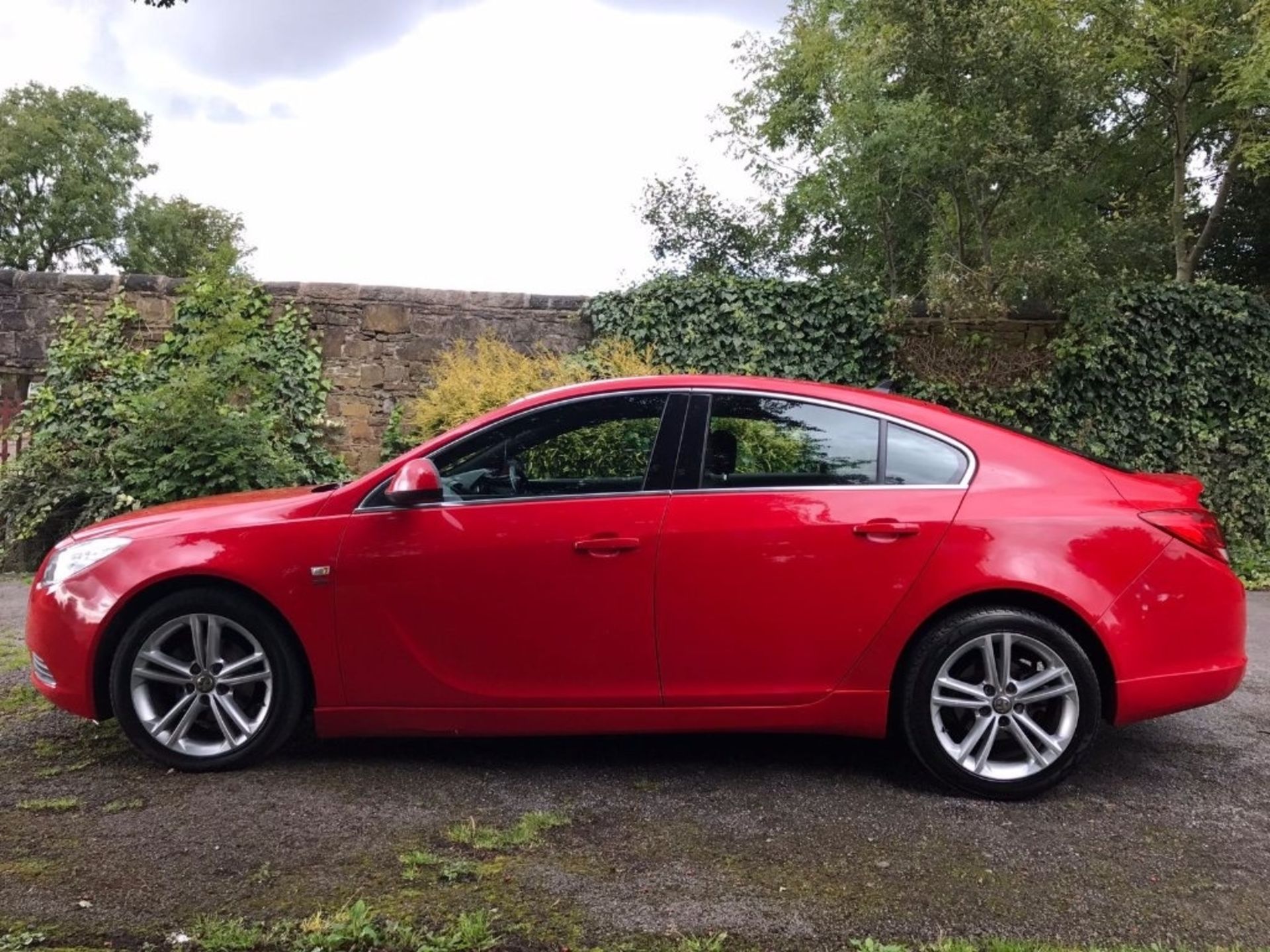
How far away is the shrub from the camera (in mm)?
8680

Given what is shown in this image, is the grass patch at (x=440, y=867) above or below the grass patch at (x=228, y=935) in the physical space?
below

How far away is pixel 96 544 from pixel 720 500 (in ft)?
7.64

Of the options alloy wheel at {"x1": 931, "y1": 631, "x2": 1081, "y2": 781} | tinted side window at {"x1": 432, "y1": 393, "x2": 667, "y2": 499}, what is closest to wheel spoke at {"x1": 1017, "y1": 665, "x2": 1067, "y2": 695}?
alloy wheel at {"x1": 931, "y1": 631, "x2": 1081, "y2": 781}

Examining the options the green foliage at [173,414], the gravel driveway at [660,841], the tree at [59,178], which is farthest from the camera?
the tree at [59,178]

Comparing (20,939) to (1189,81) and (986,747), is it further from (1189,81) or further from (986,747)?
(1189,81)

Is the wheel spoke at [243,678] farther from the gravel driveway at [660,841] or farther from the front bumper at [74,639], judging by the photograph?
the front bumper at [74,639]

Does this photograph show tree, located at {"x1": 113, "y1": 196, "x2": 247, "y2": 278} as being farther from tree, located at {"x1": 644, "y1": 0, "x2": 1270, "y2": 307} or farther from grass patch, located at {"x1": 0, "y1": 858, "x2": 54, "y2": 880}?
grass patch, located at {"x1": 0, "y1": 858, "x2": 54, "y2": 880}

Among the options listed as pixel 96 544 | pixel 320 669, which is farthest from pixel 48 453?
pixel 320 669

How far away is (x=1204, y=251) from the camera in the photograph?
16.8 metres

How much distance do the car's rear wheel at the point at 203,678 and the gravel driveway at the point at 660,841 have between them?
112mm

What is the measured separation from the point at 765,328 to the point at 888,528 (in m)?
6.64

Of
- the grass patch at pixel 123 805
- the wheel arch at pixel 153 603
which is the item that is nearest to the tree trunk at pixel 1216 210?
the wheel arch at pixel 153 603

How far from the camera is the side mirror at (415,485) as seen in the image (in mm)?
3398

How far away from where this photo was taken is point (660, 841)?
2.99 metres
